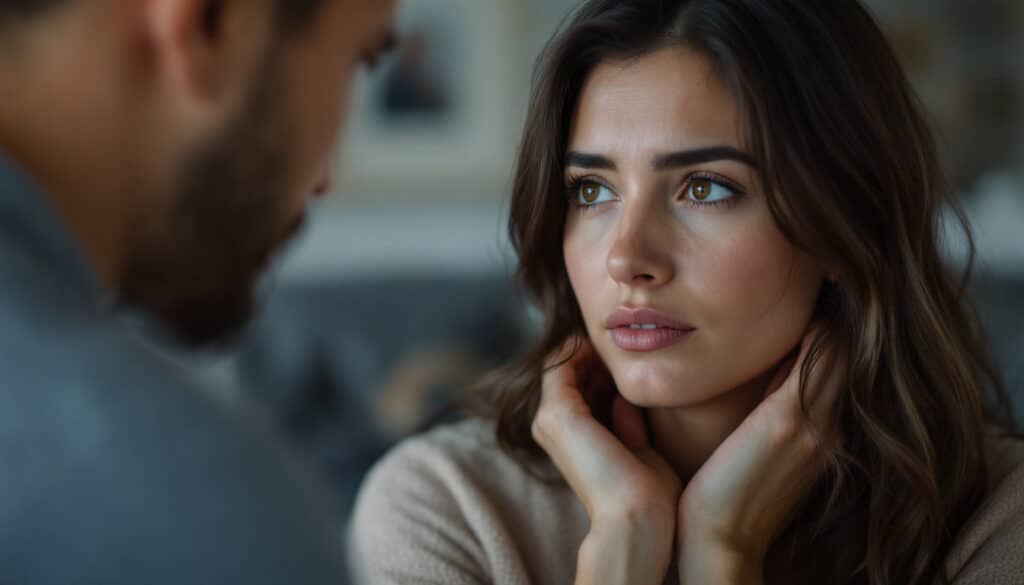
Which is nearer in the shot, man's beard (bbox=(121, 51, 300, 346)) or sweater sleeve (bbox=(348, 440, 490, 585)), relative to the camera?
man's beard (bbox=(121, 51, 300, 346))

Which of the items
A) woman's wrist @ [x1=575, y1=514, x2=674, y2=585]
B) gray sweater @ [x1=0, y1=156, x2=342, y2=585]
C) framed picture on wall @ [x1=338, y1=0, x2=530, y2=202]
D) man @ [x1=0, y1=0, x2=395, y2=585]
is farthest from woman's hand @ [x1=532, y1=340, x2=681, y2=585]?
framed picture on wall @ [x1=338, y1=0, x2=530, y2=202]

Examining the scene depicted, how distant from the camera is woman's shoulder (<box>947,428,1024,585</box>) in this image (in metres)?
1.34

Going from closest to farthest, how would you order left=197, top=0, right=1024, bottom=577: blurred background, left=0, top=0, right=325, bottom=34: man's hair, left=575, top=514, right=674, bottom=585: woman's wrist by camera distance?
left=0, top=0, right=325, bottom=34: man's hair → left=575, top=514, right=674, bottom=585: woman's wrist → left=197, top=0, right=1024, bottom=577: blurred background

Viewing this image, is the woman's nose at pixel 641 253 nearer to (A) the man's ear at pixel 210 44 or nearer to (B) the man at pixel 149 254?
(B) the man at pixel 149 254

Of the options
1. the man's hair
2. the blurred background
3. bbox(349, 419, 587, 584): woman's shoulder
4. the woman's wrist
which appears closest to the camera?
the man's hair

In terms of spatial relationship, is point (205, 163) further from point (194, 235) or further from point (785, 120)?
point (785, 120)

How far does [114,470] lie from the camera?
656mm

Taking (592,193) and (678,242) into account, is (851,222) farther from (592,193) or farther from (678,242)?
(592,193)

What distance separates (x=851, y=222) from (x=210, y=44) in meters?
0.79

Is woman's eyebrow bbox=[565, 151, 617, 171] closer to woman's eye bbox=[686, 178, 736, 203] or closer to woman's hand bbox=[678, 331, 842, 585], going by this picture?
woman's eye bbox=[686, 178, 736, 203]

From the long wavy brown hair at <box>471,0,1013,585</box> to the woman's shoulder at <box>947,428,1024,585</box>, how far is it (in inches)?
1.0

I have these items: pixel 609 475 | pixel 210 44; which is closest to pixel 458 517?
pixel 609 475

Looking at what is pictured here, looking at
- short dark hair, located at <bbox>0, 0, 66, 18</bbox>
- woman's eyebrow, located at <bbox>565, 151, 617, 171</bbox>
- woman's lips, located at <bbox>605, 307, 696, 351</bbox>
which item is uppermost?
short dark hair, located at <bbox>0, 0, 66, 18</bbox>

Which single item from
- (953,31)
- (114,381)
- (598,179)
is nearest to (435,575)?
(598,179)
